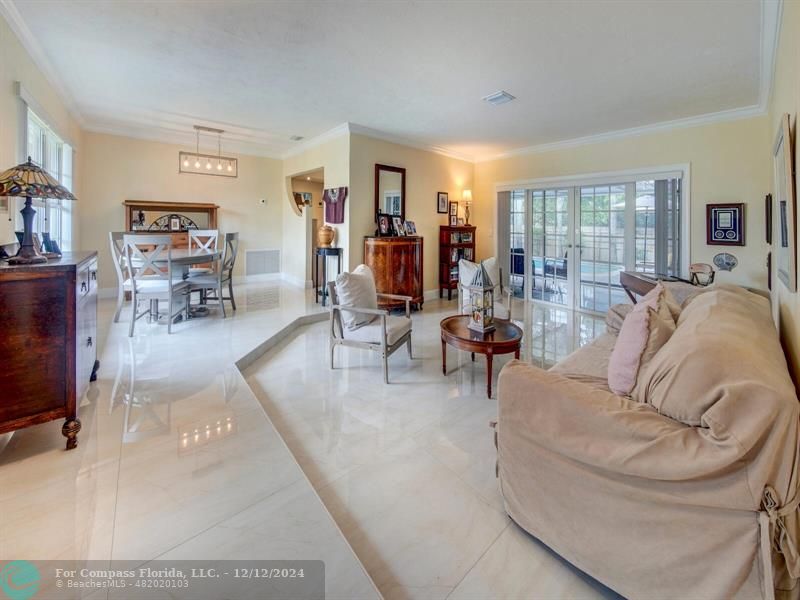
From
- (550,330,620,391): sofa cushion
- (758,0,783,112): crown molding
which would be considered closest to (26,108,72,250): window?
(550,330,620,391): sofa cushion

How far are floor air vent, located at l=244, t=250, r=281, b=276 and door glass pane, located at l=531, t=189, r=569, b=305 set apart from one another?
508 cm

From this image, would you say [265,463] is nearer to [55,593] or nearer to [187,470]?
[187,470]

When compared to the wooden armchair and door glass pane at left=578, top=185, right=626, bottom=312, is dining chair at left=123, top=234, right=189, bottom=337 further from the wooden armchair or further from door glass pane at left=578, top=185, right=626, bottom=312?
door glass pane at left=578, top=185, right=626, bottom=312

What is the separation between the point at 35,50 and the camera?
324 centimetres

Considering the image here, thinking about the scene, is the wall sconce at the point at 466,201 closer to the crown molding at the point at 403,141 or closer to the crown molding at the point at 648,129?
the crown molding at the point at 403,141

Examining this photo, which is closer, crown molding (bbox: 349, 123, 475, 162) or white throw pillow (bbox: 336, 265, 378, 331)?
white throw pillow (bbox: 336, 265, 378, 331)

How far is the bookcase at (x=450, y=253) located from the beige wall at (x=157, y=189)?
3.52 metres

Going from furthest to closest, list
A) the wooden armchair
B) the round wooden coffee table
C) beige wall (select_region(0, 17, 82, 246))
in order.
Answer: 1. the wooden armchair
2. the round wooden coffee table
3. beige wall (select_region(0, 17, 82, 246))

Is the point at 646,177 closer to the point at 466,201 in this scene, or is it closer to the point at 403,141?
the point at 466,201

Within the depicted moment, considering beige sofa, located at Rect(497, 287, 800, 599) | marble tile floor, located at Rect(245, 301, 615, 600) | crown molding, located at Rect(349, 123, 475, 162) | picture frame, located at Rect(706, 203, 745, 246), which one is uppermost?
crown molding, located at Rect(349, 123, 475, 162)

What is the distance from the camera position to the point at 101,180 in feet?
19.4

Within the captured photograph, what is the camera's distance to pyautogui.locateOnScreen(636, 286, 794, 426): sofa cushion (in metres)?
1.07

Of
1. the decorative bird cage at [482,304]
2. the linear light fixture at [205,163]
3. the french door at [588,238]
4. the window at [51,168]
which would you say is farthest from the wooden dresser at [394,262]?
the window at [51,168]

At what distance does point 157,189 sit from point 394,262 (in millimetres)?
4301
